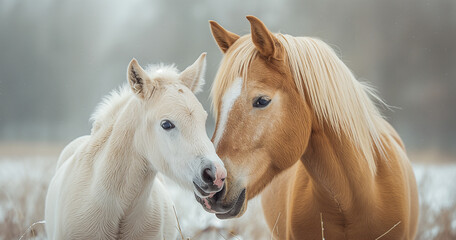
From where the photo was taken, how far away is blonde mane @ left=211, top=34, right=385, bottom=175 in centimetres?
134

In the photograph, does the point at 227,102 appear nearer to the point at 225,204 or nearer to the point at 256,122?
the point at 256,122

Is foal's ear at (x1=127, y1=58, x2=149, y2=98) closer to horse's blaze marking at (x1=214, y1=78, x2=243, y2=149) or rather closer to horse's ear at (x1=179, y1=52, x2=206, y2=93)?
horse's ear at (x1=179, y1=52, x2=206, y2=93)

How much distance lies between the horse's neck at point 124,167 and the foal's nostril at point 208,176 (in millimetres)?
366

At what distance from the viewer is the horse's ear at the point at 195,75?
1573 mm

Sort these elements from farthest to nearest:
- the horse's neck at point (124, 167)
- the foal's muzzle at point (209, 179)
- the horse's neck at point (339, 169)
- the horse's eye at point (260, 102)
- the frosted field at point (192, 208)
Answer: the frosted field at point (192, 208)
the horse's neck at point (124, 167)
the horse's neck at point (339, 169)
the horse's eye at point (260, 102)
the foal's muzzle at point (209, 179)

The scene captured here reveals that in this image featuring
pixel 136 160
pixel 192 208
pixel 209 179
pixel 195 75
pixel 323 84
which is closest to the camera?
pixel 209 179

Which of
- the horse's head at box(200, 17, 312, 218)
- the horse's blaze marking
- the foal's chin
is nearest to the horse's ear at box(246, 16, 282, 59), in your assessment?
the horse's head at box(200, 17, 312, 218)

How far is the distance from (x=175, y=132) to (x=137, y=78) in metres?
0.28

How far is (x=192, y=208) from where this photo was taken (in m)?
2.60

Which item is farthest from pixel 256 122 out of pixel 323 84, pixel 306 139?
pixel 323 84

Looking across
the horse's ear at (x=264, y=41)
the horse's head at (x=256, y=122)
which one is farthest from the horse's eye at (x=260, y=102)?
the horse's ear at (x=264, y=41)

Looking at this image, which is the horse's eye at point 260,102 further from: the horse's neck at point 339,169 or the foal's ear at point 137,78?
the foal's ear at point 137,78

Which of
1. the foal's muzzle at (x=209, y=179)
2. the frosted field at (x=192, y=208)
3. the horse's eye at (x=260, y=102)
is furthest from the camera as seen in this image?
the frosted field at (x=192, y=208)

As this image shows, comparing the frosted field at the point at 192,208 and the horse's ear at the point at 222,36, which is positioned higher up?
the horse's ear at the point at 222,36
